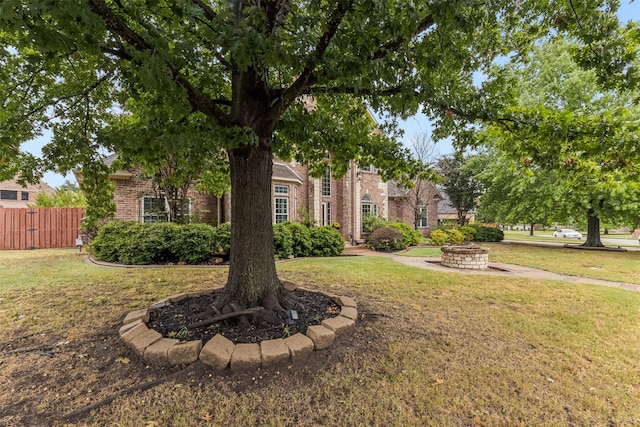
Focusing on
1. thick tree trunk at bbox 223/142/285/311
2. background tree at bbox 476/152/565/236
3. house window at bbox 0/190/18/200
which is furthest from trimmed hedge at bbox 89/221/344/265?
house window at bbox 0/190/18/200

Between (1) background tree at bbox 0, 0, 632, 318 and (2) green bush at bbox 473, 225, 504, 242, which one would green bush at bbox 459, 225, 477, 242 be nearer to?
(2) green bush at bbox 473, 225, 504, 242

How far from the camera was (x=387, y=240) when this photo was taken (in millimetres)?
13258

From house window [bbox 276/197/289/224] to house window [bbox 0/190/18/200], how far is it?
42.1 m

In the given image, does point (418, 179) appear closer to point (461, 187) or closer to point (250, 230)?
point (461, 187)

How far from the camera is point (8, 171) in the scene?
3.76 metres

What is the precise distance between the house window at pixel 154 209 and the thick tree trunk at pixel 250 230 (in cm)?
903

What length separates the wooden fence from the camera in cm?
1244

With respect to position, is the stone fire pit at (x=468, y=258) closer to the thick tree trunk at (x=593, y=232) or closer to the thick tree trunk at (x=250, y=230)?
the thick tree trunk at (x=250, y=230)

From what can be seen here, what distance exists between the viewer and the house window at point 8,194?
111 ft

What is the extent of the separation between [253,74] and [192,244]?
21.8 ft

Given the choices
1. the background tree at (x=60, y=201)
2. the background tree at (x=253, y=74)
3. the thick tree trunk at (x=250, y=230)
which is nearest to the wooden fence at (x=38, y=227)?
the background tree at (x=60, y=201)

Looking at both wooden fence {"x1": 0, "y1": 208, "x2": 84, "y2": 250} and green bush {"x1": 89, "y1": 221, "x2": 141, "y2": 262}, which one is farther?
wooden fence {"x1": 0, "y1": 208, "x2": 84, "y2": 250}

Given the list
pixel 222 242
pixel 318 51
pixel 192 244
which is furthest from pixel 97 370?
pixel 222 242

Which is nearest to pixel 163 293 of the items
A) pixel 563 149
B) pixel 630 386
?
pixel 630 386
